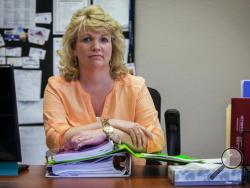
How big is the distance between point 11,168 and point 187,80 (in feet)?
6.00

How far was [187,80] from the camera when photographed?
Result: 2840 millimetres

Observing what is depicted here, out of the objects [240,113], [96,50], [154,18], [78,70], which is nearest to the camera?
[240,113]

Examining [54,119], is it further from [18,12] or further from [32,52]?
[18,12]

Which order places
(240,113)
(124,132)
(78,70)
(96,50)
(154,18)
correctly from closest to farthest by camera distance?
(240,113)
(124,132)
(96,50)
(78,70)
(154,18)

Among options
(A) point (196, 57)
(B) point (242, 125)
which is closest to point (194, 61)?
(A) point (196, 57)

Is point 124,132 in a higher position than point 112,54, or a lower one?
lower

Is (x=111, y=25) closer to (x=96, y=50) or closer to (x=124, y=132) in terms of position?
A: (x=96, y=50)

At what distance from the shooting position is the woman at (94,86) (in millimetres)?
1771

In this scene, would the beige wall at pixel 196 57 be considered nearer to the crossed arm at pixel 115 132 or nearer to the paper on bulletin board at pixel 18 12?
the paper on bulletin board at pixel 18 12

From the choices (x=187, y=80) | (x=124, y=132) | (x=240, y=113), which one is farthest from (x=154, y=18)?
(x=240, y=113)

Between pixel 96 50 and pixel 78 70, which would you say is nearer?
pixel 96 50

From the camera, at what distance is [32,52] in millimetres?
2811

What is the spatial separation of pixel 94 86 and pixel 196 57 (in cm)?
119

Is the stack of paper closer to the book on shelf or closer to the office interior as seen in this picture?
the book on shelf
